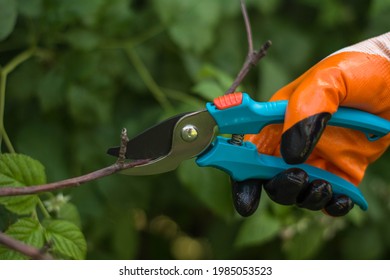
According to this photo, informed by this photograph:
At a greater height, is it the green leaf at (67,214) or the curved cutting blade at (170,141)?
the curved cutting blade at (170,141)

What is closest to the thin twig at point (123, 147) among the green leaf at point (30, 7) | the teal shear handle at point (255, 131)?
the teal shear handle at point (255, 131)

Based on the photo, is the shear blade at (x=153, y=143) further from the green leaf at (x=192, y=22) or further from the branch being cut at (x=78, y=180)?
the green leaf at (x=192, y=22)

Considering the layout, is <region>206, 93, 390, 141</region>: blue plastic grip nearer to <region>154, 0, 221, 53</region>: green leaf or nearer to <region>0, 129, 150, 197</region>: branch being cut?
<region>0, 129, 150, 197</region>: branch being cut

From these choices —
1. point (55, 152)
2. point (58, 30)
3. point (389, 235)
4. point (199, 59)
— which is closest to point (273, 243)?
point (389, 235)

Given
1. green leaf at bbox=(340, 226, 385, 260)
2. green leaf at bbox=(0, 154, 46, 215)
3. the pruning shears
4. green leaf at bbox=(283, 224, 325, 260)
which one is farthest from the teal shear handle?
green leaf at bbox=(340, 226, 385, 260)

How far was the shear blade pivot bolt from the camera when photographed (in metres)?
0.87

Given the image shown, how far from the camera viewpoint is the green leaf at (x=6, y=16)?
3.53 feet

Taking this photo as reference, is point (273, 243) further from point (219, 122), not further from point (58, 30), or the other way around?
point (219, 122)

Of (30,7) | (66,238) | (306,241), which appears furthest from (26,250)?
(306,241)

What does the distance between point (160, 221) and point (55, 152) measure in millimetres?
581

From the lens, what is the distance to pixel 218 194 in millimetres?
1256

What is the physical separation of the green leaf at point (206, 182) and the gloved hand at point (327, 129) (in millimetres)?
292

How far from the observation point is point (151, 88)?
143cm

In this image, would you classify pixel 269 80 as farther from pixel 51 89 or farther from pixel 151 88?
pixel 51 89
